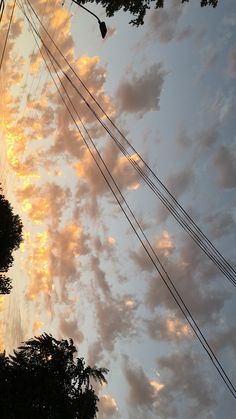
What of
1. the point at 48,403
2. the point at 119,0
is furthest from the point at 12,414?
the point at 119,0

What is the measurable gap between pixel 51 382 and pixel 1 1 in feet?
69.1

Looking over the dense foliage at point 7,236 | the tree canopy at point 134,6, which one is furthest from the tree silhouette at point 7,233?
the tree canopy at point 134,6

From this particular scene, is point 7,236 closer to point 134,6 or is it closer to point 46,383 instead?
point 46,383

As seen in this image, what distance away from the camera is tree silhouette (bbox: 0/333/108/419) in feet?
63.0

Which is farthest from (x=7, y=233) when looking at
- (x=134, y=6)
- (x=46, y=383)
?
(x=134, y=6)

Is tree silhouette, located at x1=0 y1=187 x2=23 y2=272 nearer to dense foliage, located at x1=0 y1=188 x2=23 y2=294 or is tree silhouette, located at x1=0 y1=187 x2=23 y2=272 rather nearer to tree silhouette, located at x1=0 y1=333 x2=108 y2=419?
dense foliage, located at x1=0 y1=188 x2=23 y2=294

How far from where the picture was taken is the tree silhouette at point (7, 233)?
1005 inches

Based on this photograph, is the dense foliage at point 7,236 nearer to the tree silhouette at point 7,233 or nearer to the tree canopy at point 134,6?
the tree silhouette at point 7,233

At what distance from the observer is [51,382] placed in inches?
811

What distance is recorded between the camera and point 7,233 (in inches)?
1013

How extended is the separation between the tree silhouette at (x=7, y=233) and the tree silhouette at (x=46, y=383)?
6.97 meters

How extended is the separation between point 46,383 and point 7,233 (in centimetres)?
1173

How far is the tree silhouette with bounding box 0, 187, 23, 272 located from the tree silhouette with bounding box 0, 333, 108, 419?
6.97m

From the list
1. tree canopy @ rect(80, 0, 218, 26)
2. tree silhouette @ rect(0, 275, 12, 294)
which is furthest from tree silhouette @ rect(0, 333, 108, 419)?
tree canopy @ rect(80, 0, 218, 26)
